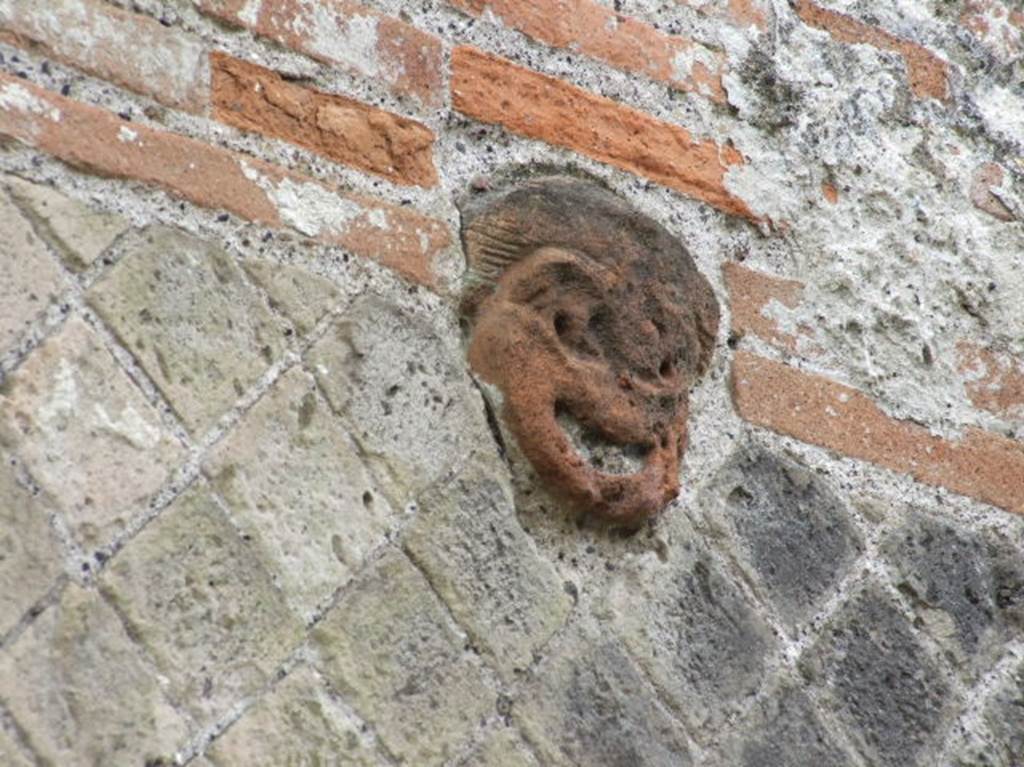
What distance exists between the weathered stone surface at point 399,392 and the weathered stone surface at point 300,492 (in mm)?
24

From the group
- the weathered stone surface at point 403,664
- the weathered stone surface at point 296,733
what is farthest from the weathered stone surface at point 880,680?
the weathered stone surface at point 296,733

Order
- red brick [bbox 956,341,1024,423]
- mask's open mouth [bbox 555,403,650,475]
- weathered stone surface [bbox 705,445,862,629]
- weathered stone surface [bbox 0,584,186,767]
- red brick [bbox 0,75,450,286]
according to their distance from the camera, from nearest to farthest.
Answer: weathered stone surface [bbox 0,584,186,767] < red brick [bbox 0,75,450,286] < mask's open mouth [bbox 555,403,650,475] < weathered stone surface [bbox 705,445,862,629] < red brick [bbox 956,341,1024,423]

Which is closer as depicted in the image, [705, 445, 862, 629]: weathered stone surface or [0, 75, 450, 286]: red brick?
[0, 75, 450, 286]: red brick

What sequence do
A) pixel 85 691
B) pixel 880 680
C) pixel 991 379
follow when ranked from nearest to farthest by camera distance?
1. pixel 85 691
2. pixel 880 680
3. pixel 991 379

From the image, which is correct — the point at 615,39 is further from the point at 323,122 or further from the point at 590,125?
the point at 323,122

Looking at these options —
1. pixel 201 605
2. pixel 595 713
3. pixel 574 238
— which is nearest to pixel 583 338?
pixel 574 238

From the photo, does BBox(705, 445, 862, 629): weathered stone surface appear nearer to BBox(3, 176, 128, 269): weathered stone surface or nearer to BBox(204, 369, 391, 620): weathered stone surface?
BBox(204, 369, 391, 620): weathered stone surface

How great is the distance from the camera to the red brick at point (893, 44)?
173cm

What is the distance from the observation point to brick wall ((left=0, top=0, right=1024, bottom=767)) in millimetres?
1142

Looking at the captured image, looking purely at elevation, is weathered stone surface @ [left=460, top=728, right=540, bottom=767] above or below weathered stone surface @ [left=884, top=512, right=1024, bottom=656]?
below

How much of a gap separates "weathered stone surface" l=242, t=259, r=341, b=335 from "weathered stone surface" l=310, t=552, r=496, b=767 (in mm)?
231

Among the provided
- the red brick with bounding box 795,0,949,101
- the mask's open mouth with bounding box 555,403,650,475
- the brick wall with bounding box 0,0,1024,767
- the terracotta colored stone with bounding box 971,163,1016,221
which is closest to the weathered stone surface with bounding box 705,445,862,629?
the brick wall with bounding box 0,0,1024,767

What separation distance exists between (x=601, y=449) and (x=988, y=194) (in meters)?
0.69

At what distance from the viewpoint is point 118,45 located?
1228 mm
